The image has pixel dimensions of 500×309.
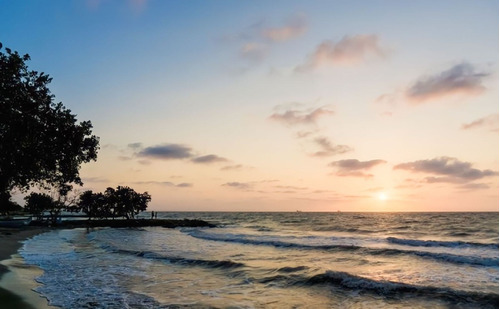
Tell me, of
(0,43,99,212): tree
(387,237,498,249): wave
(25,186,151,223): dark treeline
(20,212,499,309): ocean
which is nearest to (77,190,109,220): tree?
(25,186,151,223): dark treeline

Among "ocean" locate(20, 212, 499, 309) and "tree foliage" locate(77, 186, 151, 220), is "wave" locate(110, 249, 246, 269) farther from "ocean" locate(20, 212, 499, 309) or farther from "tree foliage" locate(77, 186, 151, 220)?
"tree foliage" locate(77, 186, 151, 220)

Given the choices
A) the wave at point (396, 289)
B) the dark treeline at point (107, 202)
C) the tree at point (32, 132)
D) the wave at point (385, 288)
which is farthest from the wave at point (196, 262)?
the dark treeline at point (107, 202)

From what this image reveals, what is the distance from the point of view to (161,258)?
33781 mm

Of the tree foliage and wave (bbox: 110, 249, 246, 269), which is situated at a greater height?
the tree foliage

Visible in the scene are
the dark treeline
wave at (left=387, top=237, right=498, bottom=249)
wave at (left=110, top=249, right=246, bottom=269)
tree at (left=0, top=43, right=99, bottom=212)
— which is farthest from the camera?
the dark treeline

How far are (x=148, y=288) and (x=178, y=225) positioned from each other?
293 feet

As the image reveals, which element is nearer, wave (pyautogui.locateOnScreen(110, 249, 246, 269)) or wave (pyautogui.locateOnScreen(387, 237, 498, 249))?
wave (pyautogui.locateOnScreen(110, 249, 246, 269))

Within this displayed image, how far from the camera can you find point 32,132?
1730 cm

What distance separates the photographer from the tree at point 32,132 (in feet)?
54.3

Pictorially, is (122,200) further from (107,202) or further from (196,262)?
(196,262)

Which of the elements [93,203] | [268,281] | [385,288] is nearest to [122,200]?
[93,203]

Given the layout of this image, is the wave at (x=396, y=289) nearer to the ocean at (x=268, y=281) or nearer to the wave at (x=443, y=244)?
the ocean at (x=268, y=281)

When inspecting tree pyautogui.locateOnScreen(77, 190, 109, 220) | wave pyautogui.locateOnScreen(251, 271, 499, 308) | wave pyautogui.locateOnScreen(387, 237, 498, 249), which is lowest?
wave pyautogui.locateOnScreen(387, 237, 498, 249)

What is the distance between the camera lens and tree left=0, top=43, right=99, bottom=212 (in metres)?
16.5
